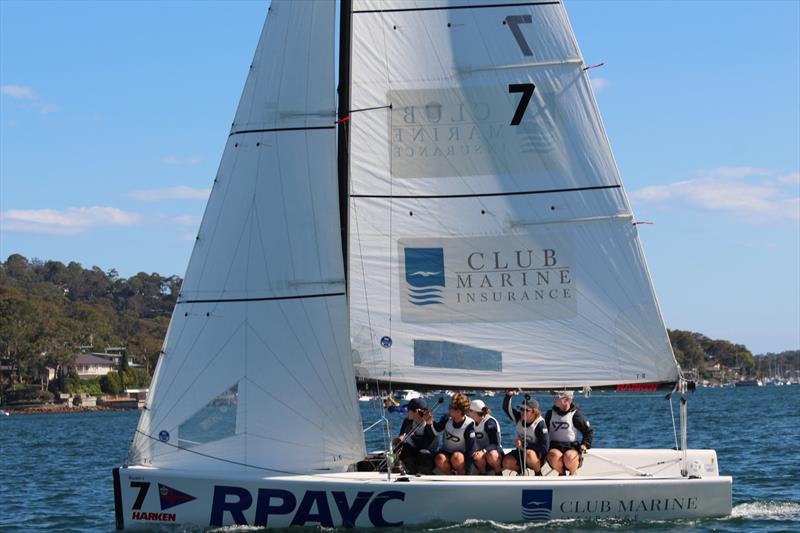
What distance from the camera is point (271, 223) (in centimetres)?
1294

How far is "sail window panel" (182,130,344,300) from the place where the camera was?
12852 mm

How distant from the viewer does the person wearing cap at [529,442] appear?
12.8 metres

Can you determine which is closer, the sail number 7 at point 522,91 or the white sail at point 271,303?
the white sail at point 271,303

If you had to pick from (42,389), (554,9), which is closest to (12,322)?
(42,389)

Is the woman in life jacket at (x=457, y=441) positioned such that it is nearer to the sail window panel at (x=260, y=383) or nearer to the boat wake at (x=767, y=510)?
the sail window panel at (x=260, y=383)

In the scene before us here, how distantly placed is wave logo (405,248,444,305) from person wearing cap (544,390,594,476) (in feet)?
5.42

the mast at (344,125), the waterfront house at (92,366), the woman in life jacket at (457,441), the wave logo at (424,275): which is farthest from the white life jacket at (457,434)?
the waterfront house at (92,366)

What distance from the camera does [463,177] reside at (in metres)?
13.1

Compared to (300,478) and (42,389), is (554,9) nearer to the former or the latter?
(300,478)

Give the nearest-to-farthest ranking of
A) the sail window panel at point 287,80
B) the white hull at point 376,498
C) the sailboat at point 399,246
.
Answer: the white hull at point 376,498
the sailboat at point 399,246
the sail window panel at point 287,80

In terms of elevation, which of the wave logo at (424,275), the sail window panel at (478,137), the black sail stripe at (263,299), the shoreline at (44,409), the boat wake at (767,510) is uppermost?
the sail window panel at (478,137)

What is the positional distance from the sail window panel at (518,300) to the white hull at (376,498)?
3.87 ft

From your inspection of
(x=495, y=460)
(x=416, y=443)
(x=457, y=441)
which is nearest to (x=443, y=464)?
(x=457, y=441)

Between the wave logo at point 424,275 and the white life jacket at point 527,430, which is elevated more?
the wave logo at point 424,275
